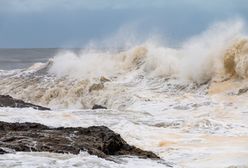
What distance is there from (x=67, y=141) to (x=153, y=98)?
10654 mm

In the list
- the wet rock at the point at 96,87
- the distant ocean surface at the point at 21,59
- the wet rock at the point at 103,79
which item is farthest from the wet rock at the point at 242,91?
the distant ocean surface at the point at 21,59

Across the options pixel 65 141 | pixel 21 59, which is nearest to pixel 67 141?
pixel 65 141

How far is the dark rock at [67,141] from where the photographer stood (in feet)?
27.3

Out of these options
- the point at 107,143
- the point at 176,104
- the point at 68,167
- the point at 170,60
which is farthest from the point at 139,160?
the point at 170,60

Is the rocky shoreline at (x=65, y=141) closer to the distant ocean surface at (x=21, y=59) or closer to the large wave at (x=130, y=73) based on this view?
the large wave at (x=130, y=73)

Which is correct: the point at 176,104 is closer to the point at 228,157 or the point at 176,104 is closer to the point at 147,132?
the point at 147,132

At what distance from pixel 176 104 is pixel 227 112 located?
90.5 inches

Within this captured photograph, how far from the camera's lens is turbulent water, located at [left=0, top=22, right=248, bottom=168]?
9.48 metres

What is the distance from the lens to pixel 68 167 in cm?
743

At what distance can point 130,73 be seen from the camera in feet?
83.9

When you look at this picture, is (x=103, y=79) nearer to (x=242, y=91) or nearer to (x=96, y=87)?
(x=96, y=87)

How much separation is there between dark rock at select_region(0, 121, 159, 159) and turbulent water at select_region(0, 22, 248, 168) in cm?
33

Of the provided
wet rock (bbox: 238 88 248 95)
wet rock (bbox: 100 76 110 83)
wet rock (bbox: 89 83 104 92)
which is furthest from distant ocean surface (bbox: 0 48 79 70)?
wet rock (bbox: 238 88 248 95)

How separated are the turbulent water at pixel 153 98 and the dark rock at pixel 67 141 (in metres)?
0.33
